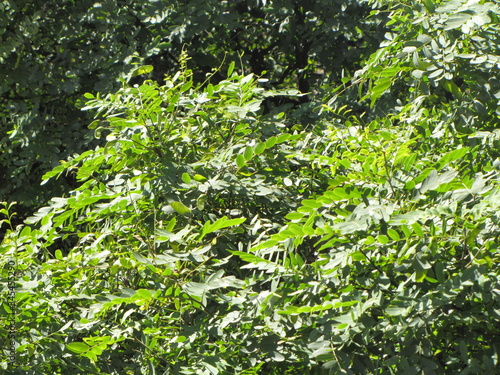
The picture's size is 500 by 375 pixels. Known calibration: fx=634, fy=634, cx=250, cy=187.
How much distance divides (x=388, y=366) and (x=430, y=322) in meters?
0.19

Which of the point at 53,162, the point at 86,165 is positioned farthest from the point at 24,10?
the point at 86,165

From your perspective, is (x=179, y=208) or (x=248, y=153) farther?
(x=248, y=153)

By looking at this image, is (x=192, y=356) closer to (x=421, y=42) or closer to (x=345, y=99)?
(x=421, y=42)

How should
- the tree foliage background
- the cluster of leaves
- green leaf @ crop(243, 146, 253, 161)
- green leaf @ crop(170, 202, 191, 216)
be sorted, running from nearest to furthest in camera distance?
1. the tree foliage background
2. green leaf @ crop(170, 202, 191, 216)
3. green leaf @ crop(243, 146, 253, 161)
4. the cluster of leaves

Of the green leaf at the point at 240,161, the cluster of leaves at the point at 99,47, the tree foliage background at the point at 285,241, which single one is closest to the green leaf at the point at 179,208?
the tree foliage background at the point at 285,241

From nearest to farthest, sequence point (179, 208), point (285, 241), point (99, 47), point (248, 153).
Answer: point (285, 241), point (179, 208), point (248, 153), point (99, 47)

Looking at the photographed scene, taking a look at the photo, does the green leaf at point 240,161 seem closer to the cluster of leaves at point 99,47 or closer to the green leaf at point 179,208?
the green leaf at point 179,208

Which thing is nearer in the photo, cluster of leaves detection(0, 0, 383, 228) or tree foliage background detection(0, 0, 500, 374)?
tree foliage background detection(0, 0, 500, 374)

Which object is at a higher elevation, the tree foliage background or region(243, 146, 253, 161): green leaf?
region(243, 146, 253, 161): green leaf

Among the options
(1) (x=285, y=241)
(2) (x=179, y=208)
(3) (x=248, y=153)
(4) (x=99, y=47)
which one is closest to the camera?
(1) (x=285, y=241)

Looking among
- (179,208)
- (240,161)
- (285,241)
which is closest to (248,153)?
(240,161)

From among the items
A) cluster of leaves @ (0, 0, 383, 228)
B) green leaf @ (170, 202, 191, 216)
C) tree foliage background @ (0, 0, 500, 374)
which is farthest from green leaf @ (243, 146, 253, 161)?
cluster of leaves @ (0, 0, 383, 228)

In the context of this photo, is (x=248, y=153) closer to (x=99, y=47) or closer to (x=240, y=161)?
(x=240, y=161)

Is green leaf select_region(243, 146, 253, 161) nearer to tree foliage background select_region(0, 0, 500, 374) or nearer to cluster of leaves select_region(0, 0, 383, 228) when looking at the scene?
tree foliage background select_region(0, 0, 500, 374)
